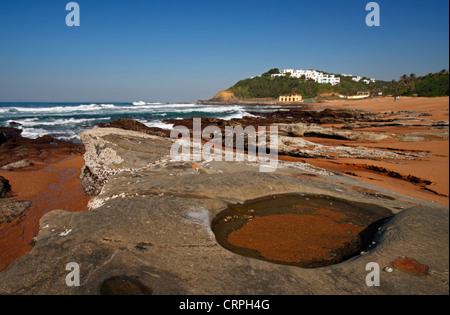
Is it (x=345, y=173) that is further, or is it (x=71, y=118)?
(x=71, y=118)

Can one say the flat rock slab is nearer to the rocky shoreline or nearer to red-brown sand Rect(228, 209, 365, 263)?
the rocky shoreline

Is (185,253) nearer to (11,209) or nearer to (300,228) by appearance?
(300,228)

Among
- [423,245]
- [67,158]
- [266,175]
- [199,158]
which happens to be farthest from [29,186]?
[423,245]

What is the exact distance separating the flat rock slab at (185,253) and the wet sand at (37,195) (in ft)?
5.79

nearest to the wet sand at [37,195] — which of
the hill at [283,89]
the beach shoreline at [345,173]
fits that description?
→ the beach shoreline at [345,173]

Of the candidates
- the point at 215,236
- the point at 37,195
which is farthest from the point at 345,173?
the point at 37,195

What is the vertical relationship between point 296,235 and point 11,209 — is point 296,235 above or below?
above

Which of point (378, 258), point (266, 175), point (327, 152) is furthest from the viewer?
point (327, 152)

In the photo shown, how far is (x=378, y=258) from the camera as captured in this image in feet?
7.23

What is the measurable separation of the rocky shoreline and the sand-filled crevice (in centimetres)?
4

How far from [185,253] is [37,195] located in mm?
6671

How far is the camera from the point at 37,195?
285 inches
